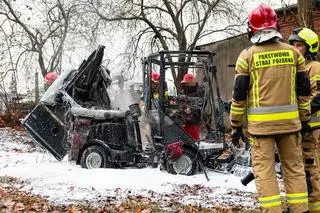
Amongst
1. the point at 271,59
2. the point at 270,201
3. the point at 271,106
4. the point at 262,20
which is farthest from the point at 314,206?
the point at 262,20

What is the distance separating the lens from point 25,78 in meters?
26.3

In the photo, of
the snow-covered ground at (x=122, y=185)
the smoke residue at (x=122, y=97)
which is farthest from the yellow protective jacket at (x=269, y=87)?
the smoke residue at (x=122, y=97)

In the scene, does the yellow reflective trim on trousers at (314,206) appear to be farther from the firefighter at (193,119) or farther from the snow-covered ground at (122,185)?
the firefighter at (193,119)

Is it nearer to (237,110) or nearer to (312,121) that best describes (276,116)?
(237,110)

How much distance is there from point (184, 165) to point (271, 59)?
4950mm

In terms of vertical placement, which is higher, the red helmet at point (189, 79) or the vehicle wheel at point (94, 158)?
the red helmet at point (189, 79)

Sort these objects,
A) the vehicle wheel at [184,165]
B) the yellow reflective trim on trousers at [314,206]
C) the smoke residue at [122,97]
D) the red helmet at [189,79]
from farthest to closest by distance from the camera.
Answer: the smoke residue at [122,97] < the red helmet at [189,79] < the vehicle wheel at [184,165] < the yellow reflective trim on trousers at [314,206]

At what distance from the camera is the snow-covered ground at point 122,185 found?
22.6 ft

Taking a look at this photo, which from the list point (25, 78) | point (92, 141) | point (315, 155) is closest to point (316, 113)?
point (315, 155)

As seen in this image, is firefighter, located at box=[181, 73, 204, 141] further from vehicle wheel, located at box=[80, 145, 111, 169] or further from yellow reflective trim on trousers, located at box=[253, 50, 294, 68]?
yellow reflective trim on trousers, located at box=[253, 50, 294, 68]

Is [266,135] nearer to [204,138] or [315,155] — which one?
[315,155]

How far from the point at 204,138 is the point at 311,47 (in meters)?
4.09

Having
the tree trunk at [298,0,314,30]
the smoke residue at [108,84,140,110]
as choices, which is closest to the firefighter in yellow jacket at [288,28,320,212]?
the tree trunk at [298,0,314,30]

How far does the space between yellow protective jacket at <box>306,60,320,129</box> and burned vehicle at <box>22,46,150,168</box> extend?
485 cm
